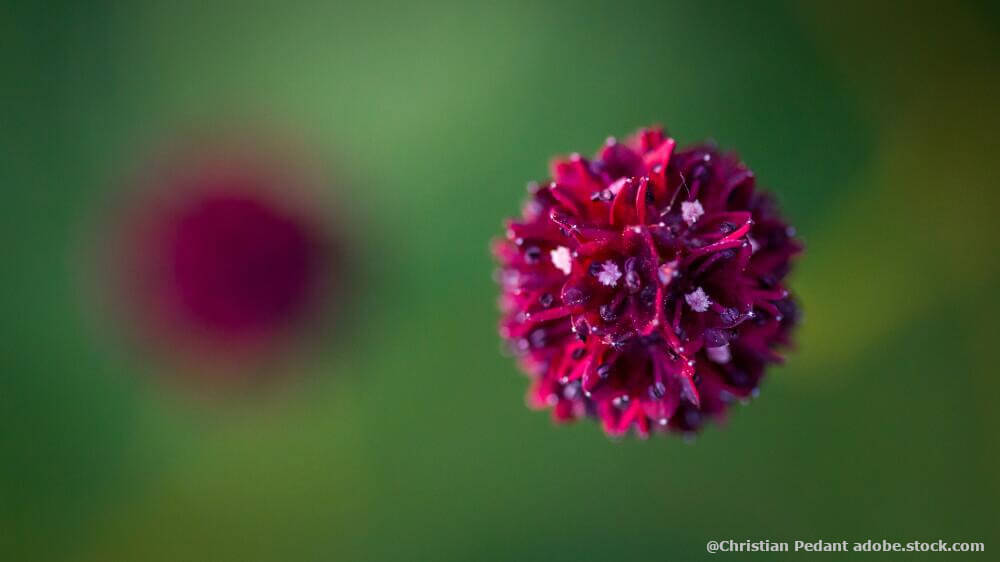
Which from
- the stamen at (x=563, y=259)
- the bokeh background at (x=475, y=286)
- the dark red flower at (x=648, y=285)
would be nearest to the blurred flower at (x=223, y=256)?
the bokeh background at (x=475, y=286)

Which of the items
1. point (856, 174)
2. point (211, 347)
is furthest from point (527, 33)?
point (211, 347)

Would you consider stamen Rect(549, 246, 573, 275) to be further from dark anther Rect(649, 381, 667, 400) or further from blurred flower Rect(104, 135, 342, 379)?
blurred flower Rect(104, 135, 342, 379)

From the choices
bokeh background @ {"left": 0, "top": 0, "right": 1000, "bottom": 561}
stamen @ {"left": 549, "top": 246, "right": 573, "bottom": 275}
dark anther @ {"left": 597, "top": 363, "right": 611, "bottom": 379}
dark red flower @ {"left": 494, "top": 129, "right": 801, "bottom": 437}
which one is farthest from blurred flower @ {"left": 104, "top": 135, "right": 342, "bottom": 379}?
dark anther @ {"left": 597, "top": 363, "right": 611, "bottom": 379}

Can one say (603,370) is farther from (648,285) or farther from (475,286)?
(475,286)

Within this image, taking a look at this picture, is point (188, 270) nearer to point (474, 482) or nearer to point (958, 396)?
point (474, 482)

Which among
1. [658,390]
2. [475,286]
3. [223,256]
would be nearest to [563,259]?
[658,390]

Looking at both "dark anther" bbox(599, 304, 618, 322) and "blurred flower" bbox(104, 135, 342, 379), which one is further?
"blurred flower" bbox(104, 135, 342, 379)
